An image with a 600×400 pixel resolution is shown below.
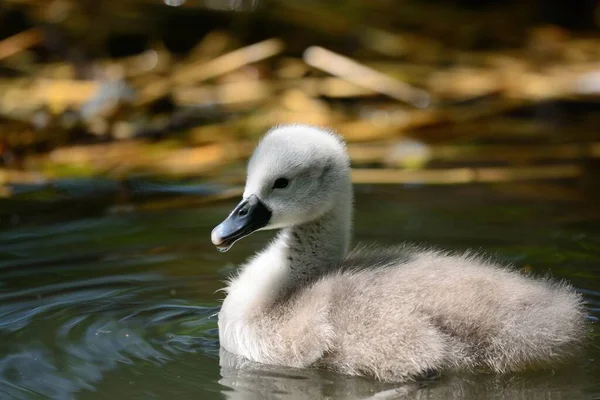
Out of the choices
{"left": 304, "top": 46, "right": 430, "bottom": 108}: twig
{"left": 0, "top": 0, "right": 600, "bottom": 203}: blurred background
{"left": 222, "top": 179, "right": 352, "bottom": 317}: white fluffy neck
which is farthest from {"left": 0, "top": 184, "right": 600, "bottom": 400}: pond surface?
{"left": 304, "top": 46, "right": 430, "bottom": 108}: twig

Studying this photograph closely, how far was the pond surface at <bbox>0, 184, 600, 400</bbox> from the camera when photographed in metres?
3.43

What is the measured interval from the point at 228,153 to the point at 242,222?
9.05ft

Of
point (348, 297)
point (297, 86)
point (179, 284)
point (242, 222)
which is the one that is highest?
point (242, 222)

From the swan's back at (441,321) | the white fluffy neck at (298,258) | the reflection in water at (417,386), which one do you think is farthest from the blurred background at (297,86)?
the reflection in water at (417,386)

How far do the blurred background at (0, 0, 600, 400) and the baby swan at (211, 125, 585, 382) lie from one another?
0.29ft

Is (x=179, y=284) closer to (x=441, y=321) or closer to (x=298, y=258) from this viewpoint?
(x=298, y=258)

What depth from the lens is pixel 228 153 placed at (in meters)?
6.53

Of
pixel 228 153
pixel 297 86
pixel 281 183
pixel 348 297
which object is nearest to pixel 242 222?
pixel 281 183

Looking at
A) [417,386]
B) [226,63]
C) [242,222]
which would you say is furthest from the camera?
[226,63]

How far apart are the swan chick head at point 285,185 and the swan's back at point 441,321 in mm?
358

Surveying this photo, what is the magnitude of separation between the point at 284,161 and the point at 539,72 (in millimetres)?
4560

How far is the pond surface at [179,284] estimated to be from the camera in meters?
3.43

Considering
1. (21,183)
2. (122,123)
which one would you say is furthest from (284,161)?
(122,123)

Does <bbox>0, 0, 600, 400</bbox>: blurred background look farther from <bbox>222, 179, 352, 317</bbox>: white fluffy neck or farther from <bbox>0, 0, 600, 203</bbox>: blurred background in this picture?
<bbox>222, 179, 352, 317</bbox>: white fluffy neck
